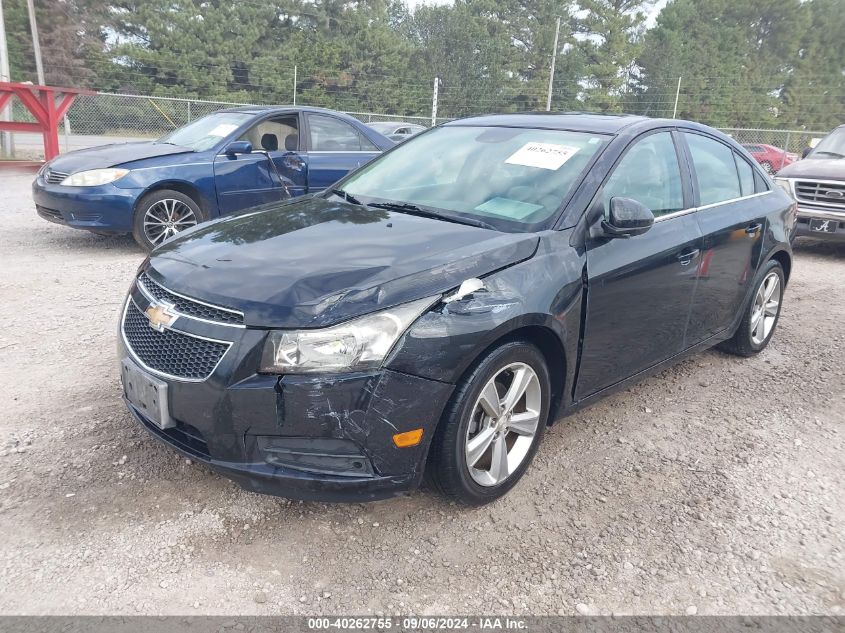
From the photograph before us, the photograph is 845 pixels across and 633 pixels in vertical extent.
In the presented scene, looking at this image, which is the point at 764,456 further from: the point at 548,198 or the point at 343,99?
the point at 343,99

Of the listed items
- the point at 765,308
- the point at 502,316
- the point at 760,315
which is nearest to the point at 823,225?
the point at 765,308

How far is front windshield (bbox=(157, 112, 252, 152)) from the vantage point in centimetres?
729

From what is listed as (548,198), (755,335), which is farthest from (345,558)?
(755,335)

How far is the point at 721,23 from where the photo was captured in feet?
184

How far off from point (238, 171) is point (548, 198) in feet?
15.9

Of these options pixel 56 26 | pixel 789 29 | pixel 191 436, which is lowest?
pixel 191 436

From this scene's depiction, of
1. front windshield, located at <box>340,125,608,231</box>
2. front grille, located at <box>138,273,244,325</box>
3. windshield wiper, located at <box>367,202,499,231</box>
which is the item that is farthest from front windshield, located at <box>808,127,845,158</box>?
front grille, located at <box>138,273,244,325</box>

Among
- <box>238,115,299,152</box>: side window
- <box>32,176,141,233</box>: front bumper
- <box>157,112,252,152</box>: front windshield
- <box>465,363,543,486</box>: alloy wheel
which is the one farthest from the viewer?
<box>238,115,299,152</box>: side window

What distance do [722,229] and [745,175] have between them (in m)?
0.82

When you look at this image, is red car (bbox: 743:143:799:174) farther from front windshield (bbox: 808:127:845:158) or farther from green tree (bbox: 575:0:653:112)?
green tree (bbox: 575:0:653:112)

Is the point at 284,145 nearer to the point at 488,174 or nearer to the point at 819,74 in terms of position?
the point at 488,174

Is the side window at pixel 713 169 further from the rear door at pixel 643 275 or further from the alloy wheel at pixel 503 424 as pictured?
the alloy wheel at pixel 503 424

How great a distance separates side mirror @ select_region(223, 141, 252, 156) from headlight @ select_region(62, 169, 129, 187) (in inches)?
42.0

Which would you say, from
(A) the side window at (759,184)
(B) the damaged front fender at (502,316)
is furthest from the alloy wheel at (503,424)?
(A) the side window at (759,184)
